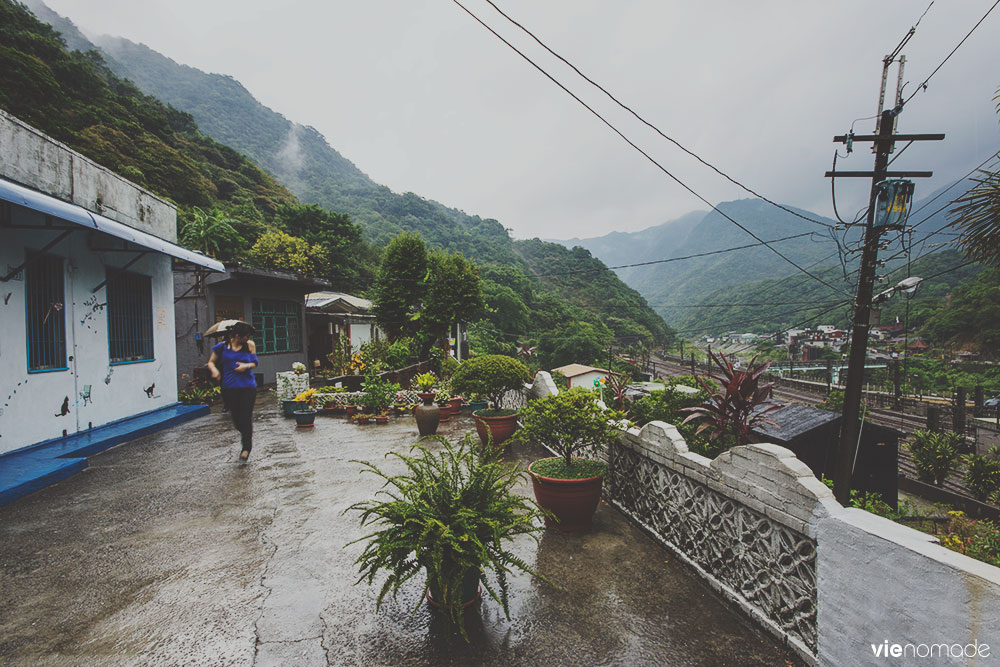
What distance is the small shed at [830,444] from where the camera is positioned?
478cm

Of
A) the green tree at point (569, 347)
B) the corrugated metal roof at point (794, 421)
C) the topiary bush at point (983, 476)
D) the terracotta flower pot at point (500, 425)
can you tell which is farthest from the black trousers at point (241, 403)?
the green tree at point (569, 347)

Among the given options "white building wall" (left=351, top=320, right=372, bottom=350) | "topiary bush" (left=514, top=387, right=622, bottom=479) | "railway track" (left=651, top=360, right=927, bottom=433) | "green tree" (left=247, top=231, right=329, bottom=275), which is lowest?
"railway track" (left=651, top=360, right=927, bottom=433)

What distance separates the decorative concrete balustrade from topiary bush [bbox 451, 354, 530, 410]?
375 cm

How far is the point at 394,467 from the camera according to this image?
558cm

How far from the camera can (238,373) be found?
5.32 metres

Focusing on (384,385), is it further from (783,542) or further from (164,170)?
(164,170)

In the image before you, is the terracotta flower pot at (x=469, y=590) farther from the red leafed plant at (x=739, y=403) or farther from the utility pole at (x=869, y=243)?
the utility pole at (x=869, y=243)

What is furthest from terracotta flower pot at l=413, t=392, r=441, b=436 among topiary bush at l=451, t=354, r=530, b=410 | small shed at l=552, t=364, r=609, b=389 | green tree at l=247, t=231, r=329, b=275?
green tree at l=247, t=231, r=329, b=275

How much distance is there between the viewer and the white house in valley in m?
5.01

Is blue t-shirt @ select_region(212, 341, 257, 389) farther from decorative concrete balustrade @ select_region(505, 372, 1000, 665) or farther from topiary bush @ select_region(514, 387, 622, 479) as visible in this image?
decorative concrete balustrade @ select_region(505, 372, 1000, 665)

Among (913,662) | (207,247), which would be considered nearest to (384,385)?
(913,662)

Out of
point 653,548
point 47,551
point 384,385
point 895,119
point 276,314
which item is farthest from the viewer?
point 276,314

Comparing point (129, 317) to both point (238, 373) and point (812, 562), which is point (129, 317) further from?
point (812, 562)

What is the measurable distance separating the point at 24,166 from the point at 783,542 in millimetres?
8738
